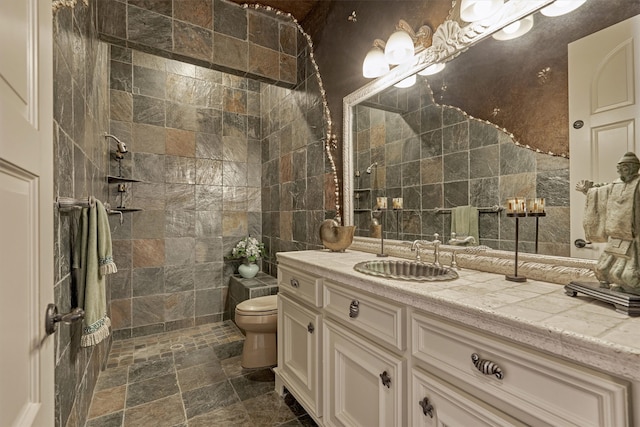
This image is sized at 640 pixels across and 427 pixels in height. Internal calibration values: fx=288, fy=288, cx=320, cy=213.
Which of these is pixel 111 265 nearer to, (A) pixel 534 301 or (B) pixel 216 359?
(B) pixel 216 359

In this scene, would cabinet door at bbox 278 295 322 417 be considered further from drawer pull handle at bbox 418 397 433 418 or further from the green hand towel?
the green hand towel

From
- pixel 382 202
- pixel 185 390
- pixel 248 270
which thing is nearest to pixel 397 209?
pixel 382 202

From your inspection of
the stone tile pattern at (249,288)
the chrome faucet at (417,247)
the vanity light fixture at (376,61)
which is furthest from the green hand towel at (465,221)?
the stone tile pattern at (249,288)

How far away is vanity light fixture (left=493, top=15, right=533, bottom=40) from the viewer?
1.19 metres

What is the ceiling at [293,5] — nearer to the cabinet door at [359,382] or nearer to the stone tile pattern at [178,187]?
the stone tile pattern at [178,187]

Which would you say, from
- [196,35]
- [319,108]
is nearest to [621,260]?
[319,108]

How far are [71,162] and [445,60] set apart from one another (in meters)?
1.93

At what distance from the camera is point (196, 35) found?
2336 mm

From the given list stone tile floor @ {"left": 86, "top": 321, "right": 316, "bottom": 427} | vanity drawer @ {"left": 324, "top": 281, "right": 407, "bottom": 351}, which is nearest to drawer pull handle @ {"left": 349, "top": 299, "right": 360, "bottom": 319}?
vanity drawer @ {"left": 324, "top": 281, "right": 407, "bottom": 351}

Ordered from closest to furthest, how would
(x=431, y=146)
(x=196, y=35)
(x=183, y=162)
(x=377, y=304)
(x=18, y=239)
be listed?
(x=18, y=239), (x=377, y=304), (x=431, y=146), (x=196, y=35), (x=183, y=162)

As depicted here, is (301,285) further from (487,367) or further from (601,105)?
(601,105)

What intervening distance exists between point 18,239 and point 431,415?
1213 millimetres

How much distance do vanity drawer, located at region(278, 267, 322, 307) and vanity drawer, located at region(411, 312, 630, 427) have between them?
67 cm

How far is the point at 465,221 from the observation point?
1.46m
